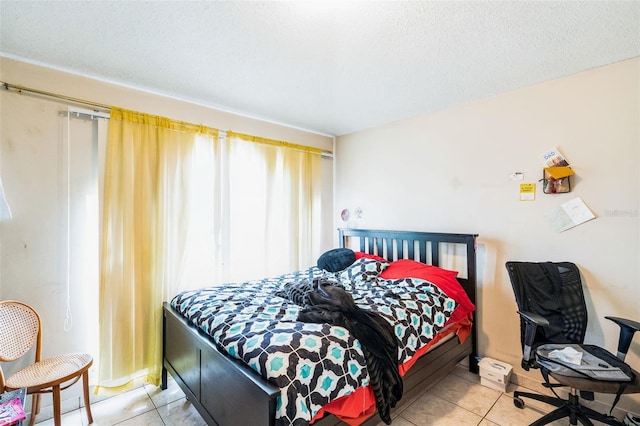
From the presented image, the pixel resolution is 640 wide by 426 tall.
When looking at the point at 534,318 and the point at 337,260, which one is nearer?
the point at 534,318

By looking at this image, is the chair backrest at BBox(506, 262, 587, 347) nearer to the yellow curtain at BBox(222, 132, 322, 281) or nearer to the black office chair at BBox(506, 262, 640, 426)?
the black office chair at BBox(506, 262, 640, 426)

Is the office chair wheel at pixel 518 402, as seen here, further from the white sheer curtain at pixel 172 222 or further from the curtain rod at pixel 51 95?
the curtain rod at pixel 51 95

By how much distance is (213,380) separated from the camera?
1.68 m

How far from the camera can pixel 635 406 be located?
1.99 metres

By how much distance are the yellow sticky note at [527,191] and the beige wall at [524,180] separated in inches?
1.4

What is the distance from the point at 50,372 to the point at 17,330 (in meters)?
0.37

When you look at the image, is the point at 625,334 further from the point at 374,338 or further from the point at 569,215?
Answer: the point at 374,338

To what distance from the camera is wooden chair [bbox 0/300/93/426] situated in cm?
175

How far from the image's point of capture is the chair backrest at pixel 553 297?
Result: 6.83 ft

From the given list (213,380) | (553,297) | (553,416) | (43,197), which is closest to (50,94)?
(43,197)

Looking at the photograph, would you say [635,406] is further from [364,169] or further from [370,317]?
[364,169]

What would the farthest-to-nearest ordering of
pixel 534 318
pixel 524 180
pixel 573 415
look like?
pixel 524 180 → pixel 534 318 → pixel 573 415

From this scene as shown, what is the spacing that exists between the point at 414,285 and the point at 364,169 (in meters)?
1.80

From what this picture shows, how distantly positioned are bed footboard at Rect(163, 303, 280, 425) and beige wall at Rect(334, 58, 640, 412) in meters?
2.29
